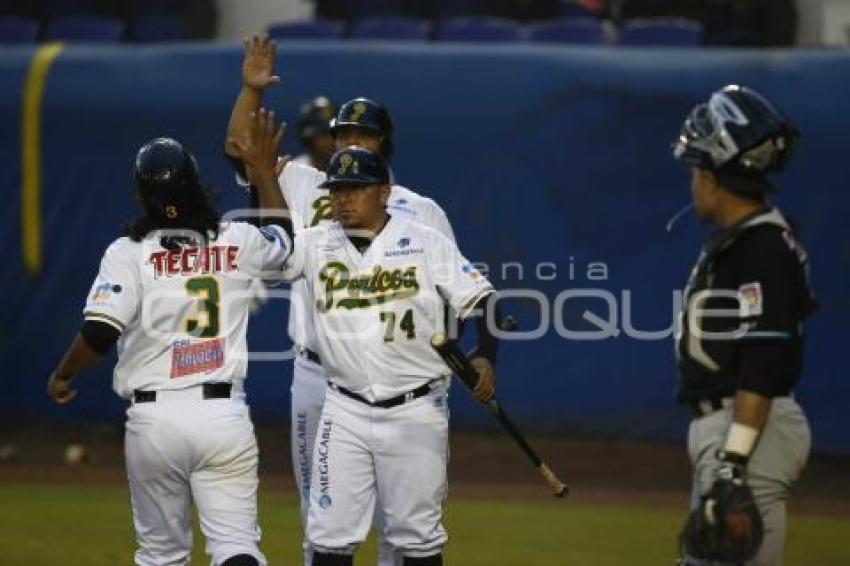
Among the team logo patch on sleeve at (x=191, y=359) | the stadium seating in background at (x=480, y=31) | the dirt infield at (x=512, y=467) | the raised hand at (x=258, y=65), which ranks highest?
the raised hand at (x=258, y=65)

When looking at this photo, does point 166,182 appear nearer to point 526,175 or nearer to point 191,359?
point 191,359

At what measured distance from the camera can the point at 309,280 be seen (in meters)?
6.65

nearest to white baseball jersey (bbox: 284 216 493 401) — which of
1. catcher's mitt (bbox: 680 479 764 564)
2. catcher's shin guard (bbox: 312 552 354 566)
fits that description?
catcher's shin guard (bbox: 312 552 354 566)

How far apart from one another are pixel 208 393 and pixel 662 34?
8304 mm

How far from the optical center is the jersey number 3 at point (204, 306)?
6254 mm

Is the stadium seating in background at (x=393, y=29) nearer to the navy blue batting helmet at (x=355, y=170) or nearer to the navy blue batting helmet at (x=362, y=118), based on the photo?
the navy blue batting helmet at (x=362, y=118)

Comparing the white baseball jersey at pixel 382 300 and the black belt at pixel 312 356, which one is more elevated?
the white baseball jersey at pixel 382 300

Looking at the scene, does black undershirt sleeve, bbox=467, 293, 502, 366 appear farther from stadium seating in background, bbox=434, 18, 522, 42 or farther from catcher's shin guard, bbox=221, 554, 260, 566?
stadium seating in background, bbox=434, 18, 522, 42

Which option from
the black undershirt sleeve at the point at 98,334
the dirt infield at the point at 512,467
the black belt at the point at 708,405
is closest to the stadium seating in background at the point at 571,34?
the dirt infield at the point at 512,467

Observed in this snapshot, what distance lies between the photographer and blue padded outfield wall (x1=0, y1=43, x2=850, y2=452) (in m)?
11.2

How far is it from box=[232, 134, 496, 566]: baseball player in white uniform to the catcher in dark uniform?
1.51 m

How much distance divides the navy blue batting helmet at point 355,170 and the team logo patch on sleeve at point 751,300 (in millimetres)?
1938

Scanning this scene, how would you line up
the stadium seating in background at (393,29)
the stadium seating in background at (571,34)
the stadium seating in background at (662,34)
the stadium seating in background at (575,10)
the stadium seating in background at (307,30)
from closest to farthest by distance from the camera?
the stadium seating in background at (662,34) < the stadium seating in background at (571,34) < the stadium seating in background at (393,29) < the stadium seating in background at (307,30) < the stadium seating in background at (575,10)

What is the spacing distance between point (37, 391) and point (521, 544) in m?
4.52
